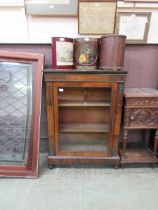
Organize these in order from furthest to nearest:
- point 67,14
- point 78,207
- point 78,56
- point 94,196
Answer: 1. point 67,14
2. point 78,56
3. point 94,196
4. point 78,207

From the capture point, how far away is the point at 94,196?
4.89 ft

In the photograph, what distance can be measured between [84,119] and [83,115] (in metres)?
0.05

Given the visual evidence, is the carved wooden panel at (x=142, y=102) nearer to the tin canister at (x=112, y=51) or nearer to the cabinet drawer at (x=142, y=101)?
Answer: the cabinet drawer at (x=142, y=101)

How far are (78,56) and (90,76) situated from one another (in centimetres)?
23

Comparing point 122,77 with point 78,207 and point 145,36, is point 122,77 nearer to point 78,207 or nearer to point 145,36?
point 145,36

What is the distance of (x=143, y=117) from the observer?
169 cm

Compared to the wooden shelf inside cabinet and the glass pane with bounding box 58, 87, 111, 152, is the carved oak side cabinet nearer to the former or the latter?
the wooden shelf inside cabinet

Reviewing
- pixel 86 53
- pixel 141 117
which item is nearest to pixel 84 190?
pixel 141 117

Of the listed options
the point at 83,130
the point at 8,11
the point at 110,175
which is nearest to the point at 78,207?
the point at 110,175

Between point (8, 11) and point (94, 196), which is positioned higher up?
point (8, 11)

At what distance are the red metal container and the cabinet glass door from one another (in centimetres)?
25

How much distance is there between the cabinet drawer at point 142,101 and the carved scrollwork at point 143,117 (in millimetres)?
67

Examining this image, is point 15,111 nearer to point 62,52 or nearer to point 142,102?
point 62,52

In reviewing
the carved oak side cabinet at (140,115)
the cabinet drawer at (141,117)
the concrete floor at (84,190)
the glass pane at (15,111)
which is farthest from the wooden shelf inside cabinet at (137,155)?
the glass pane at (15,111)
